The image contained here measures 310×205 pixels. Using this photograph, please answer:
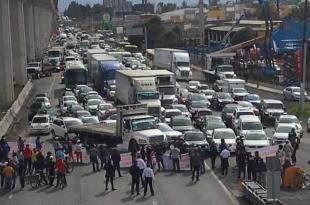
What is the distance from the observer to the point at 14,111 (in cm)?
5459

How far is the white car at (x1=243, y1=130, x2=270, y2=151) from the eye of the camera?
32844mm

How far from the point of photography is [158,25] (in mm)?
149750

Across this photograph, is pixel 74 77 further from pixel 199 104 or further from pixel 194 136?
pixel 194 136

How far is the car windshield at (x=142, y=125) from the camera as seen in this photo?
34.9 m

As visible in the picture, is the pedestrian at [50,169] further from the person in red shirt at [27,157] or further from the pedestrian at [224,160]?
the pedestrian at [224,160]

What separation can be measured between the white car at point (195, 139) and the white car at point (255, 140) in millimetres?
1885

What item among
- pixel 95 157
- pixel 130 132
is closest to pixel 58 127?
pixel 130 132

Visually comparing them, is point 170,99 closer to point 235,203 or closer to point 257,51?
point 235,203

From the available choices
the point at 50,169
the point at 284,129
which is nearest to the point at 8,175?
the point at 50,169

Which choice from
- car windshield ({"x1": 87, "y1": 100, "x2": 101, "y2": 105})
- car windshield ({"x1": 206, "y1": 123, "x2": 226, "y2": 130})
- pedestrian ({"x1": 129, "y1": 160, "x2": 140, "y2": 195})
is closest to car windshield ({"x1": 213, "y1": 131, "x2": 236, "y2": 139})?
car windshield ({"x1": 206, "y1": 123, "x2": 226, "y2": 130})

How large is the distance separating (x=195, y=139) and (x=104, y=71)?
34.4 meters

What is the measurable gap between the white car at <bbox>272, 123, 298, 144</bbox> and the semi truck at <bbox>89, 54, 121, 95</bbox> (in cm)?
3039

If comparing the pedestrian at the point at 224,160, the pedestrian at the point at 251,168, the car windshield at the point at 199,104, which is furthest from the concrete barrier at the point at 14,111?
the pedestrian at the point at 251,168

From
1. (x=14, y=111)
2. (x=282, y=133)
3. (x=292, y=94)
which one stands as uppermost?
(x=282, y=133)
